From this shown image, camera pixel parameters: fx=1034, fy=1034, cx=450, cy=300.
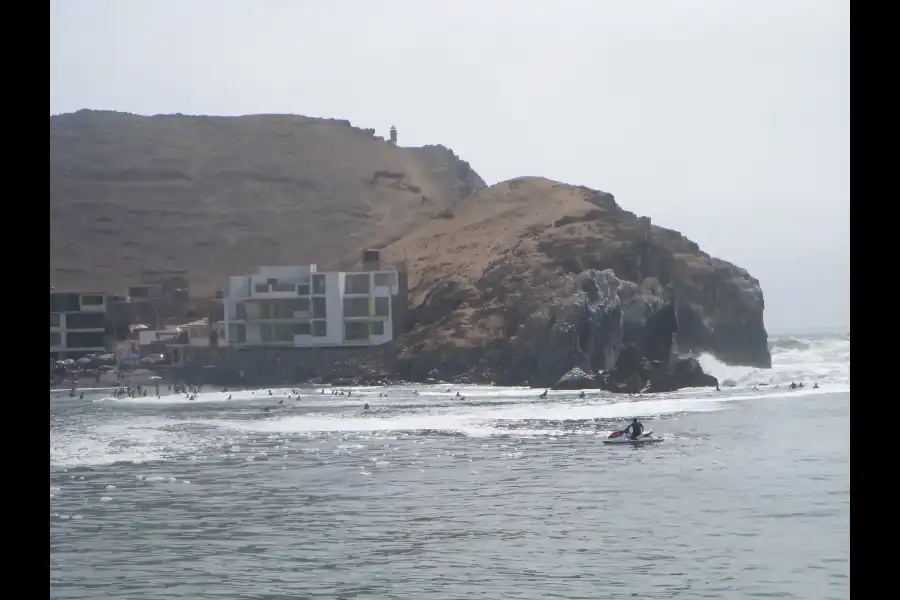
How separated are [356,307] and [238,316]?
8.63ft

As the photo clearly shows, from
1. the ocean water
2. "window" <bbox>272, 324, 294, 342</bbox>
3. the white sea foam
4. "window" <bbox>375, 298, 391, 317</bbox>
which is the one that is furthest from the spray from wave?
"window" <bbox>272, 324, 294, 342</bbox>

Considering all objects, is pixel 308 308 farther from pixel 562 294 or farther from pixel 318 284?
pixel 562 294

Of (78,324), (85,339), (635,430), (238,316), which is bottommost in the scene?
(635,430)

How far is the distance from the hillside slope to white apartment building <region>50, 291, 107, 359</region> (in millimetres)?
6733

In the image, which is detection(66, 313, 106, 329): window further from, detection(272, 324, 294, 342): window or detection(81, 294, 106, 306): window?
detection(272, 324, 294, 342): window

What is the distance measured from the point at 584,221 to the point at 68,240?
12.6m

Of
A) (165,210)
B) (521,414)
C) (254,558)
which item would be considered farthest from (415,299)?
(254,558)

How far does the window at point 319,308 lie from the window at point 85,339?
468cm

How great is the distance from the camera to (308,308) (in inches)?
894

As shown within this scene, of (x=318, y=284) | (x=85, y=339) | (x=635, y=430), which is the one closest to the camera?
(x=635, y=430)

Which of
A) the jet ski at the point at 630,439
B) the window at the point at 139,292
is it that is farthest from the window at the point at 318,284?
the jet ski at the point at 630,439

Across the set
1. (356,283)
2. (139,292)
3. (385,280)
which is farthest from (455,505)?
(139,292)
